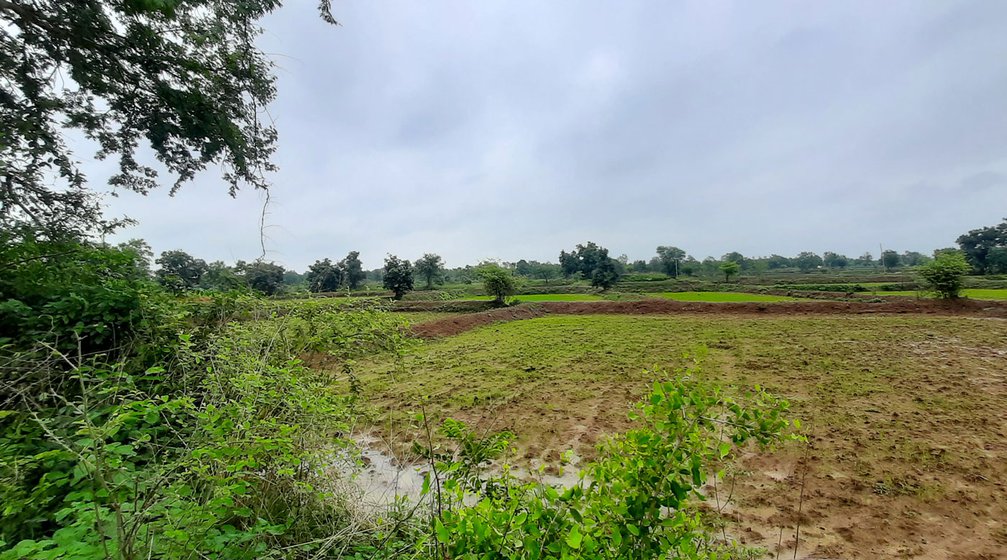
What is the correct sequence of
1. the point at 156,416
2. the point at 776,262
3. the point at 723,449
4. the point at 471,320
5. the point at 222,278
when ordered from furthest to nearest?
the point at 776,262 → the point at 471,320 → the point at 222,278 → the point at 156,416 → the point at 723,449

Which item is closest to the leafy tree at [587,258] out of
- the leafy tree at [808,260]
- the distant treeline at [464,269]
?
the distant treeline at [464,269]

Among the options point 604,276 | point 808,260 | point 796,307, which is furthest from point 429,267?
point 808,260

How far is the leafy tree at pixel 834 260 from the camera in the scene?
81375mm

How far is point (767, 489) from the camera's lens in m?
4.06

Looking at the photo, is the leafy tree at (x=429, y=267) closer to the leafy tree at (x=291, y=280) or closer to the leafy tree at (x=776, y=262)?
the leafy tree at (x=291, y=280)

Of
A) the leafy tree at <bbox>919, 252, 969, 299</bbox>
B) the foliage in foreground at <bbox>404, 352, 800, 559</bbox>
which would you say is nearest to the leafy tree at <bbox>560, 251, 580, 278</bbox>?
the leafy tree at <bbox>919, 252, 969, 299</bbox>

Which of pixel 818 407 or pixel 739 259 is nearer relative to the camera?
pixel 818 407

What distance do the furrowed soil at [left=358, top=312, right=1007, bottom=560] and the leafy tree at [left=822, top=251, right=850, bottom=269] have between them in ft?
281

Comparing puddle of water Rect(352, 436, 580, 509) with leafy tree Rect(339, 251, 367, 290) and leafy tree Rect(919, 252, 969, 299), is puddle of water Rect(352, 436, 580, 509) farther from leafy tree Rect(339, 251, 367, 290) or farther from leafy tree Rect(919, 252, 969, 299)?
leafy tree Rect(339, 251, 367, 290)

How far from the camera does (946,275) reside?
17672 millimetres

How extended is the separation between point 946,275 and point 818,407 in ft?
65.9

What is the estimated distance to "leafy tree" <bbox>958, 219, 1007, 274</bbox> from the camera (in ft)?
140

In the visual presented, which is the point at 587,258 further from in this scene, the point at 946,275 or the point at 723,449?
the point at 723,449

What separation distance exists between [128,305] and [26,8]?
3657 mm
